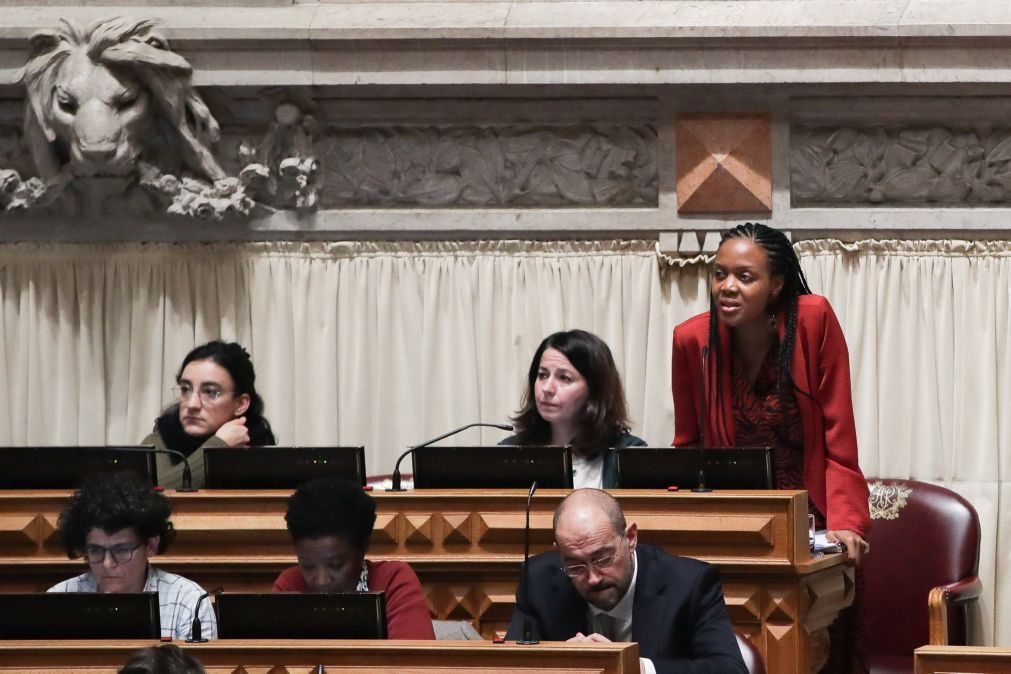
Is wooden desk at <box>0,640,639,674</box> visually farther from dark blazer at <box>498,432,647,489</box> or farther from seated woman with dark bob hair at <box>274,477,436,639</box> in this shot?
dark blazer at <box>498,432,647,489</box>

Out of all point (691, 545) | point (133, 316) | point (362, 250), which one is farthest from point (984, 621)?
point (133, 316)

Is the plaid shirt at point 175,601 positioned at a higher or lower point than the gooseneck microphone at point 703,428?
lower

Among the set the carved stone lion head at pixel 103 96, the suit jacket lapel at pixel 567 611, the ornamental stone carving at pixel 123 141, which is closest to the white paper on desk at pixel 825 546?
the suit jacket lapel at pixel 567 611

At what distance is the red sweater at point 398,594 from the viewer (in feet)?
12.2

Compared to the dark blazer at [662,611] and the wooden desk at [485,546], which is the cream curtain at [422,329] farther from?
the dark blazer at [662,611]

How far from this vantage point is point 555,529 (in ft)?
12.2

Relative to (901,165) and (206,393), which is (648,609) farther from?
(901,165)

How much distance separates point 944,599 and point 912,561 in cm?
52

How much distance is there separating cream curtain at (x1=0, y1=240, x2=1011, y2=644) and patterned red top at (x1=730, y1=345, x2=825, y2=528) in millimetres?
1354

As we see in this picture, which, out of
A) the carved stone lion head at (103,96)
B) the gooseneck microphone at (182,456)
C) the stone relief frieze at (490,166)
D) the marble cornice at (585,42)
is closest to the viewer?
the gooseneck microphone at (182,456)

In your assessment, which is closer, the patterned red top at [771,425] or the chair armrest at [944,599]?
the patterned red top at [771,425]

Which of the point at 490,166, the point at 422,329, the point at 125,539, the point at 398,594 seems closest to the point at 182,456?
the point at 125,539

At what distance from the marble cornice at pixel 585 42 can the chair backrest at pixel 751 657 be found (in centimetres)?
255

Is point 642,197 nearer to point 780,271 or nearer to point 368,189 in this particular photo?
point 368,189
